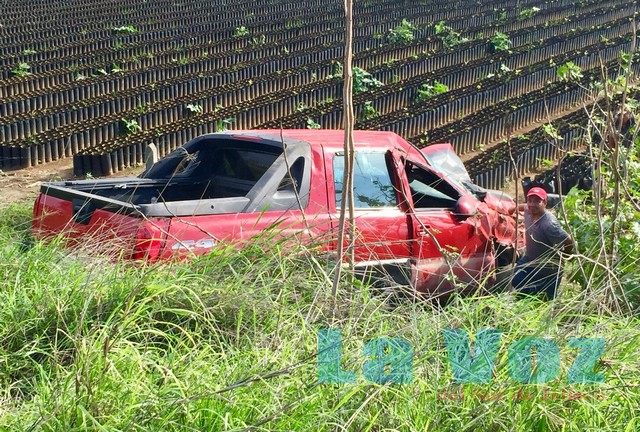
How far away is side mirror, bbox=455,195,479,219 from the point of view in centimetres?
694

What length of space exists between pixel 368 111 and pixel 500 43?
354 inches

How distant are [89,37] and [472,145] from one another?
13.1 m

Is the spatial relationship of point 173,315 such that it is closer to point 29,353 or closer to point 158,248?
point 29,353

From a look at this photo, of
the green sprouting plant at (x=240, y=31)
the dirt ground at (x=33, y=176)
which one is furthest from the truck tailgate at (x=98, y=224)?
the green sprouting plant at (x=240, y=31)

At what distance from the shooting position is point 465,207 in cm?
696

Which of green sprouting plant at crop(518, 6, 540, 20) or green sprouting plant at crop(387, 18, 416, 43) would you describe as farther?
green sprouting plant at crop(518, 6, 540, 20)

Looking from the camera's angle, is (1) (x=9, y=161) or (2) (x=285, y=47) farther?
(2) (x=285, y=47)

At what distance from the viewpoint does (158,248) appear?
5.31 meters

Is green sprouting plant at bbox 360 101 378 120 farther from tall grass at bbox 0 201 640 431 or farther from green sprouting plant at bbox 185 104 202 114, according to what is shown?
tall grass at bbox 0 201 640 431

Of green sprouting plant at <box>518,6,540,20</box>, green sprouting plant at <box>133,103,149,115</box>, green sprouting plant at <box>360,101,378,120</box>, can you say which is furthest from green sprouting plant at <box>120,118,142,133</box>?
green sprouting plant at <box>518,6,540,20</box>

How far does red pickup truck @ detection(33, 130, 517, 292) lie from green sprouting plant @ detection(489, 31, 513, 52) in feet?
64.4

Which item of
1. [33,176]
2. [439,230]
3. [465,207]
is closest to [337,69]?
[33,176]

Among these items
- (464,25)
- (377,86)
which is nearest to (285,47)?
(377,86)

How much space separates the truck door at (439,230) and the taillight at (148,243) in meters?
2.04
